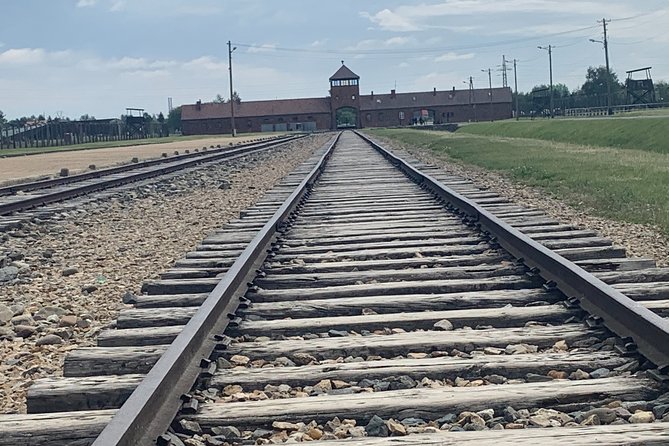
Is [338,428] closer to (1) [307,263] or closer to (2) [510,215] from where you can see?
(1) [307,263]

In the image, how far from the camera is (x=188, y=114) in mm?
133500

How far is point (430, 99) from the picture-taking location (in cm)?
13638

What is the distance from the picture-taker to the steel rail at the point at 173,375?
2805 mm

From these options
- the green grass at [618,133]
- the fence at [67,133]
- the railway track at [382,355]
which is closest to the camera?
the railway track at [382,355]

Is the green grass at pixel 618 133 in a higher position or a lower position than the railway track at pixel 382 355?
higher

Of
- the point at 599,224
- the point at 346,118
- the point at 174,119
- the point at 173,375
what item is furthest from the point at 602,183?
the point at 174,119

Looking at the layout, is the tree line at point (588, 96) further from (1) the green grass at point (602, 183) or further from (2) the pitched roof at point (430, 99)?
(1) the green grass at point (602, 183)

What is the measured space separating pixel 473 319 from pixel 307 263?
2.24 meters

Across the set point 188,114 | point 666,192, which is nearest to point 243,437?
point 666,192

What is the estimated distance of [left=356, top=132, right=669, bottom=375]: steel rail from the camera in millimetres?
3646

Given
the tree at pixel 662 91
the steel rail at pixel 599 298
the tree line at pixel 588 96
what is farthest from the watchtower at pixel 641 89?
the steel rail at pixel 599 298

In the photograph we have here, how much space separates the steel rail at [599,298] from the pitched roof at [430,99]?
418ft

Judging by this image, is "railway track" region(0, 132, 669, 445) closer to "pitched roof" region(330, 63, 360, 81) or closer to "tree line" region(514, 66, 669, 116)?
"tree line" region(514, 66, 669, 116)

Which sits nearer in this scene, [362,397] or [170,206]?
[362,397]
